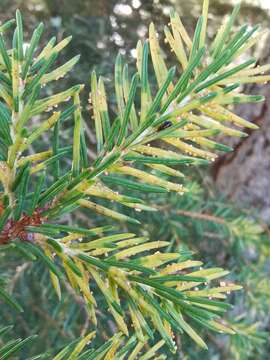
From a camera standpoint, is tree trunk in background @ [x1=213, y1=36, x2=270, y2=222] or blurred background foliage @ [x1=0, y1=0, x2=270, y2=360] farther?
tree trunk in background @ [x1=213, y1=36, x2=270, y2=222]

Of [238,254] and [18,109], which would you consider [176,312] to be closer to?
[18,109]

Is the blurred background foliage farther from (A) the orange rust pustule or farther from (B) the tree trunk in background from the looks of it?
(A) the orange rust pustule

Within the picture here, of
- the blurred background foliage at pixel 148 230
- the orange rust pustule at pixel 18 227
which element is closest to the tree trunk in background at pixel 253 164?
the blurred background foliage at pixel 148 230

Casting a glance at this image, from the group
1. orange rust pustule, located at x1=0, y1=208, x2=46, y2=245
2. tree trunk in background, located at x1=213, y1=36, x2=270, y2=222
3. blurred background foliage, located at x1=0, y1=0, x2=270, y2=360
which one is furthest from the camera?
tree trunk in background, located at x1=213, y1=36, x2=270, y2=222

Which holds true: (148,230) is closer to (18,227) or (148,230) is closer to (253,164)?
(253,164)

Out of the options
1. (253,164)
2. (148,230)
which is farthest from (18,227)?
(253,164)

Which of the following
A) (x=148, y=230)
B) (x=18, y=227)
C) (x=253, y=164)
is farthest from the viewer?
(x=253, y=164)

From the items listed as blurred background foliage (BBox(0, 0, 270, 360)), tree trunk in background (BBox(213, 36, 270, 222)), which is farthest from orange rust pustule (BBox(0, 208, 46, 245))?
tree trunk in background (BBox(213, 36, 270, 222))

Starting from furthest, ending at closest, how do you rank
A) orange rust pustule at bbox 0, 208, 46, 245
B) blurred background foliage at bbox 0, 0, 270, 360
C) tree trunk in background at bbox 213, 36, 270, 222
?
tree trunk in background at bbox 213, 36, 270, 222 → blurred background foliage at bbox 0, 0, 270, 360 → orange rust pustule at bbox 0, 208, 46, 245
